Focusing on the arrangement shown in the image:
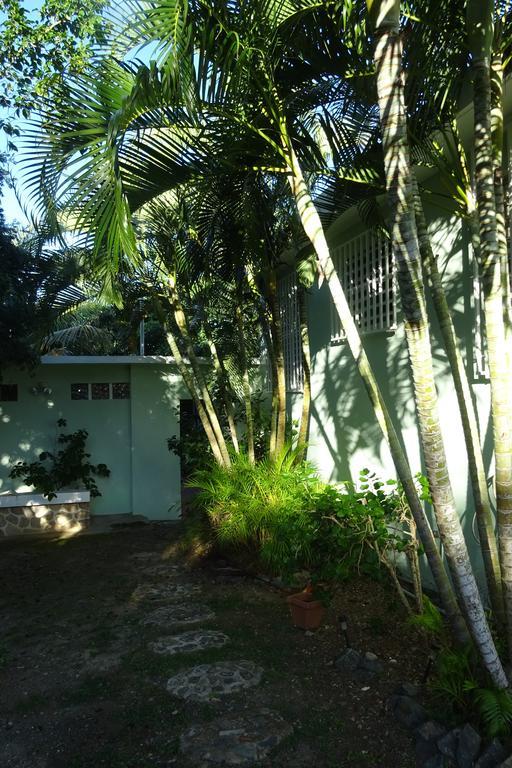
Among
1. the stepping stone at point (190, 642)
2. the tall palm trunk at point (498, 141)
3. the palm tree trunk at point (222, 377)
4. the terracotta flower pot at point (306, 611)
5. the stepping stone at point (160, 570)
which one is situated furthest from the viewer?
the palm tree trunk at point (222, 377)

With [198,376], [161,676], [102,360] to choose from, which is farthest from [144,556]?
[102,360]

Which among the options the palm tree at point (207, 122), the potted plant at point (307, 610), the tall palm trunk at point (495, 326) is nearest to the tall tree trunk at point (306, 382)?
the potted plant at point (307, 610)

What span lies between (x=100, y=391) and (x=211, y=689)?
7688mm

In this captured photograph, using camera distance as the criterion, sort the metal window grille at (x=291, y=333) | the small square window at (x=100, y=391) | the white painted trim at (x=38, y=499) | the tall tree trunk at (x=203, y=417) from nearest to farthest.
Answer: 1. the tall tree trunk at (x=203, y=417)
2. the metal window grille at (x=291, y=333)
3. the white painted trim at (x=38, y=499)
4. the small square window at (x=100, y=391)

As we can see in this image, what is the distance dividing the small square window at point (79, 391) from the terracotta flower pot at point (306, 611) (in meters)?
6.99

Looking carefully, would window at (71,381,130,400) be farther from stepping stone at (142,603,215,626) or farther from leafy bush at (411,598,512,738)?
leafy bush at (411,598,512,738)

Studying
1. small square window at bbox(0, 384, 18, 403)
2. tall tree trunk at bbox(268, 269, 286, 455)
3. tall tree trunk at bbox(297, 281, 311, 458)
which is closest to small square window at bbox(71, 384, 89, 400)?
small square window at bbox(0, 384, 18, 403)

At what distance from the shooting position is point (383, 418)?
3.35m

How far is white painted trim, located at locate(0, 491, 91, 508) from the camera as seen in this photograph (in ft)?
31.0

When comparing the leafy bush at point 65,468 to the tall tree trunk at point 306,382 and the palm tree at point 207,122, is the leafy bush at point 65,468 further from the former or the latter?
the palm tree at point 207,122

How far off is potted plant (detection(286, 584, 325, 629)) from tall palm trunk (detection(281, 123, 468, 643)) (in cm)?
154

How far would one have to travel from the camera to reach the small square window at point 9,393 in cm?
1029

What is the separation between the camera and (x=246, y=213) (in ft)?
19.2

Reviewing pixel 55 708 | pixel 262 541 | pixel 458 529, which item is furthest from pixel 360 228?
pixel 55 708
